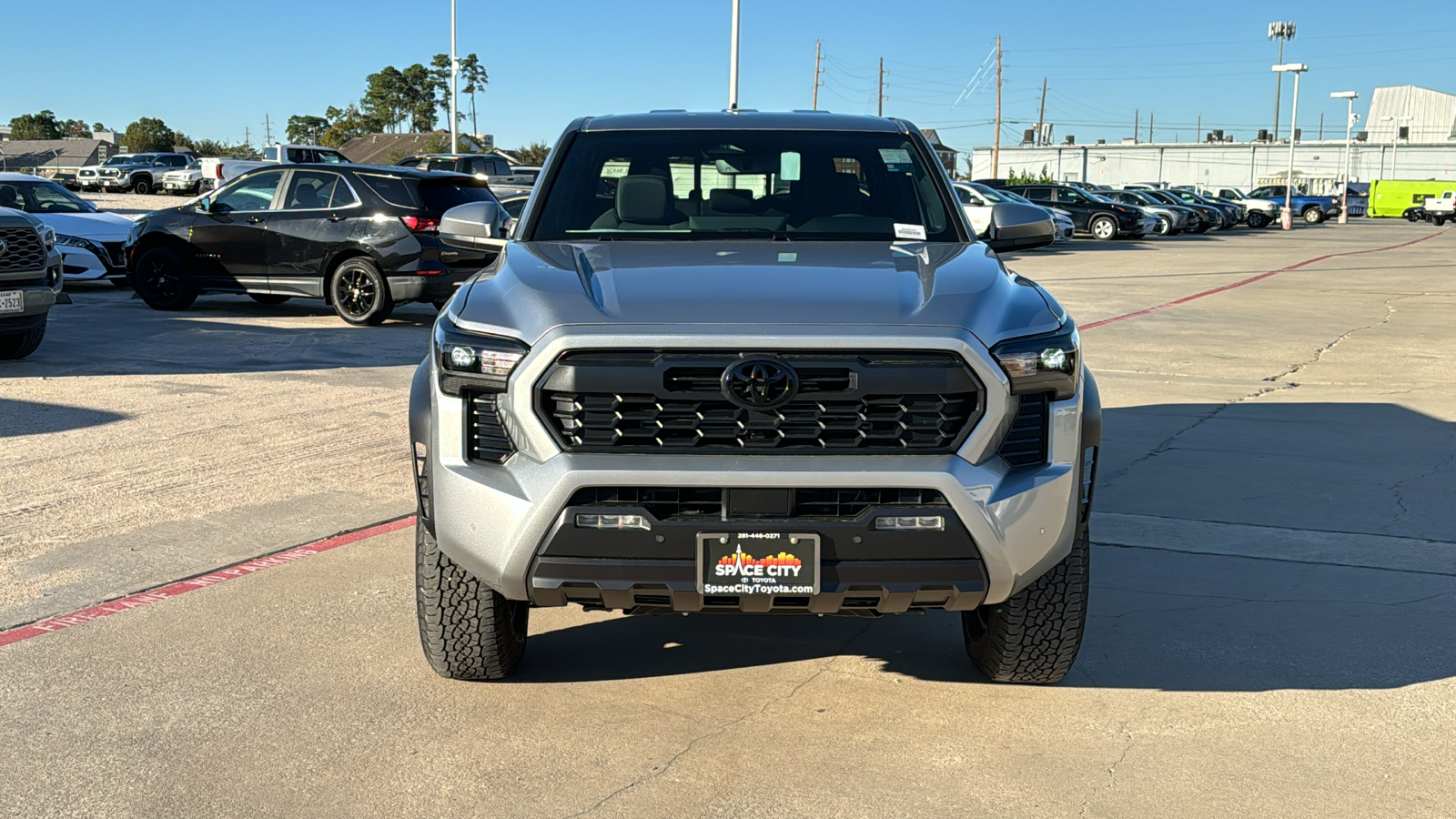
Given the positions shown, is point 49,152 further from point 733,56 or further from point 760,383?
point 760,383

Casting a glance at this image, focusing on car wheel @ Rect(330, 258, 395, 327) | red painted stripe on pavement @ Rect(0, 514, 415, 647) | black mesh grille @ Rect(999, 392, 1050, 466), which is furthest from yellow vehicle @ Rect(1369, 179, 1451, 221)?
black mesh grille @ Rect(999, 392, 1050, 466)

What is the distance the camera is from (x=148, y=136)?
351 feet

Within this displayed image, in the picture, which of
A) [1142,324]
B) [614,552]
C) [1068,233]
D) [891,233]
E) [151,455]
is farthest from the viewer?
[1068,233]

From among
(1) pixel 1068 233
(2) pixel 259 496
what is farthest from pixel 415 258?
(1) pixel 1068 233

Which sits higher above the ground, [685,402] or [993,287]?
[993,287]

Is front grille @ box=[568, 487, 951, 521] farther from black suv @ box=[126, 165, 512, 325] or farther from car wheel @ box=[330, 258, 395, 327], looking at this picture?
car wheel @ box=[330, 258, 395, 327]

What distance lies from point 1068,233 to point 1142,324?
21.3 metres

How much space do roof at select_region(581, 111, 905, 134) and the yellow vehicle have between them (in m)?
69.2

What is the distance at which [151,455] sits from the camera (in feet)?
25.3

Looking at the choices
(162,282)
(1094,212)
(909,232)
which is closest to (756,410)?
(909,232)

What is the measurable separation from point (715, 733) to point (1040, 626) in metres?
1.02

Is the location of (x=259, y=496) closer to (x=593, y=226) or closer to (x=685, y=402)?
(x=593, y=226)

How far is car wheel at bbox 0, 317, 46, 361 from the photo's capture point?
36.6 feet

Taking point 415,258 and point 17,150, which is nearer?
point 415,258
